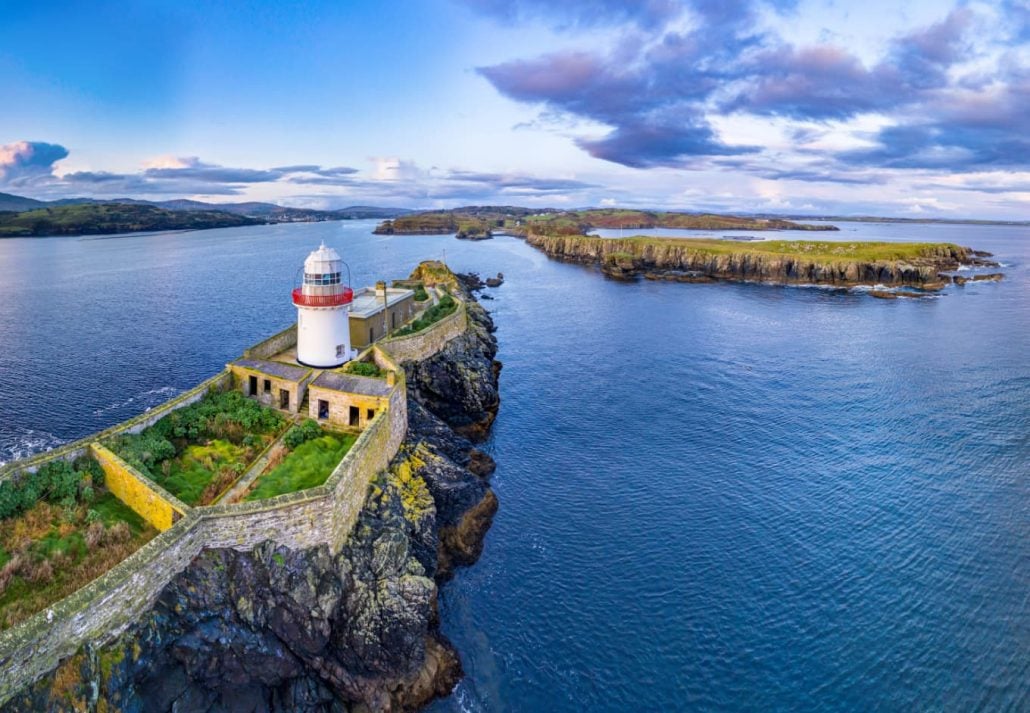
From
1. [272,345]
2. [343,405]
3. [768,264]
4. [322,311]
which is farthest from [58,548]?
[768,264]

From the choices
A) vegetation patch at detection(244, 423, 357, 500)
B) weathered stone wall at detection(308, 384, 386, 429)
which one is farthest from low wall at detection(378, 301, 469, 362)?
vegetation patch at detection(244, 423, 357, 500)

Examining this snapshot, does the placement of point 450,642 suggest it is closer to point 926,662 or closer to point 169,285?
point 926,662

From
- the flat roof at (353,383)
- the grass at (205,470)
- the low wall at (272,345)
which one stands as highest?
the low wall at (272,345)

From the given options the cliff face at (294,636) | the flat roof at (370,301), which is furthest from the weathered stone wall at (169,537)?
the flat roof at (370,301)

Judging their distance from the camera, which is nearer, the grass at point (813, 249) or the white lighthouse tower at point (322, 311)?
the white lighthouse tower at point (322, 311)

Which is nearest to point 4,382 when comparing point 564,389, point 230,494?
point 230,494

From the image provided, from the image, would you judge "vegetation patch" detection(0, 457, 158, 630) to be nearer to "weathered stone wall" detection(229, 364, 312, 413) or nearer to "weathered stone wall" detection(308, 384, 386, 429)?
"weathered stone wall" detection(229, 364, 312, 413)

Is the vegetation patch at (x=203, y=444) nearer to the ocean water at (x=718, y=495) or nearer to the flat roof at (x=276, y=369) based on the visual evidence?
→ the flat roof at (x=276, y=369)
